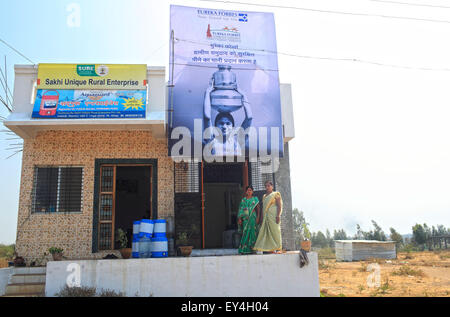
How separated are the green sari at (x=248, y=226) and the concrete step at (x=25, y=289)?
3888 millimetres

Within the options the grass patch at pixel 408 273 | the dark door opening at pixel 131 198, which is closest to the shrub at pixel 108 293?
the dark door opening at pixel 131 198

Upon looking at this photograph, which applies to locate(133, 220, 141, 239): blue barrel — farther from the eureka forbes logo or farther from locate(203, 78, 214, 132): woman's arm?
the eureka forbes logo

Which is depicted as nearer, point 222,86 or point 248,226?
point 248,226

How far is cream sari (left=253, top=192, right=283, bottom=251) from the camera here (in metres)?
7.52

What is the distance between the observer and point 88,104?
7930mm

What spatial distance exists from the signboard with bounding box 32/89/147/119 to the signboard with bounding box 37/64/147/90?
14 cm

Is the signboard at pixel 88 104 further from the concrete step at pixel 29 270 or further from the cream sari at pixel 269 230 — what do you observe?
the cream sari at pixel 269 230

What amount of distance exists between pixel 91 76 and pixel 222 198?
569 cm

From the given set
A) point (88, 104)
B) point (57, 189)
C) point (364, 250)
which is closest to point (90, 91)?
point (88, 104)

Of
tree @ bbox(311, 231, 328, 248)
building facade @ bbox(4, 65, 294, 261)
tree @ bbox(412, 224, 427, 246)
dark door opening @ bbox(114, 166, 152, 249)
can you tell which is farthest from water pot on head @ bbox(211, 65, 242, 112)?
tree @ bbox(311, 231, 328, 248)

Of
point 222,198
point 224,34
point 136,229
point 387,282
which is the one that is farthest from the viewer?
point 222,198

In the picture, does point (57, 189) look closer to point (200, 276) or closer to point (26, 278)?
point (26, 278)
